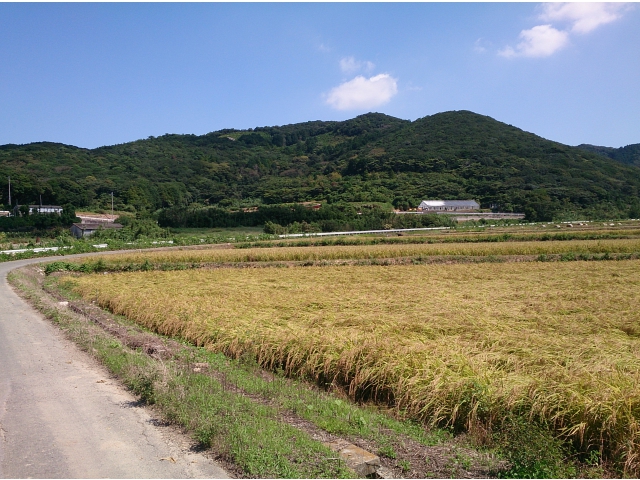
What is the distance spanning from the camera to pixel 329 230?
63.2 metres

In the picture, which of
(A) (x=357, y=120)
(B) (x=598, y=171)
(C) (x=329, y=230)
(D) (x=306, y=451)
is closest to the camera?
(D) (x=306, y=451)

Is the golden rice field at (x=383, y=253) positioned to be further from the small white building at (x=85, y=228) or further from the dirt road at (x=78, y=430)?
the small white building at (x=85, y=228)

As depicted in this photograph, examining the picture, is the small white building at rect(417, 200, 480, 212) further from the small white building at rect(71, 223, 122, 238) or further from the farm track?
the farm track

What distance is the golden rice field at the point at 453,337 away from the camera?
17.4ft

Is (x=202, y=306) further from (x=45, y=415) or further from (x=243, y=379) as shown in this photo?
(x=45, y=415)

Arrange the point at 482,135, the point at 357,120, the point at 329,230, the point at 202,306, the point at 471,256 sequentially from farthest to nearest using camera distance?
the point at 357,120
the point at 482,135
the point at 329,230
the point at 471,256
the point at 202,306

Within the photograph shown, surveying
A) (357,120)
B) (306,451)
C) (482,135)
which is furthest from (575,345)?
(357,120)

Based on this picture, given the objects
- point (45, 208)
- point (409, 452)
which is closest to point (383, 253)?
point (409, 452)

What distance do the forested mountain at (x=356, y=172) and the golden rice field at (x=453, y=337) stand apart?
6858 cm

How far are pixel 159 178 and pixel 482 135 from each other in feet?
279

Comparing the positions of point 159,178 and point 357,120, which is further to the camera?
point 357,120

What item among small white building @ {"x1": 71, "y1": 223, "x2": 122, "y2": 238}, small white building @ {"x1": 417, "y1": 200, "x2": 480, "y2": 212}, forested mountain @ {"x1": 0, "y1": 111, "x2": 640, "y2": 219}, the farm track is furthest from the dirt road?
small white building @ {"x1": 417, "y1": 200, "x2": 480, "y2": 212}

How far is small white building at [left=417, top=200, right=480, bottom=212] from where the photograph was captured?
87375 millimetres

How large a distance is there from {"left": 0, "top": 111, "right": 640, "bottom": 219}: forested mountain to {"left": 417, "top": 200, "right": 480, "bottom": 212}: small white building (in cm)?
374
